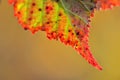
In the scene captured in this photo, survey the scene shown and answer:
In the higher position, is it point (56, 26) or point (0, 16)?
point (0, 16)

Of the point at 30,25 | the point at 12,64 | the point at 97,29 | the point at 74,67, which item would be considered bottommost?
the point at 30,25

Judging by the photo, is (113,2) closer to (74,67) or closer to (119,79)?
(119,79)

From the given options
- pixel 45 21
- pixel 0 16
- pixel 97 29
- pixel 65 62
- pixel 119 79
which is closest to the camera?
pixel 45 21

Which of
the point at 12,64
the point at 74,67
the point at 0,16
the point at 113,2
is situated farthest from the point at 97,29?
the point at 113,2

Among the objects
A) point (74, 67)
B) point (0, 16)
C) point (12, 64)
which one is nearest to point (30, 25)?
point (0, 16)

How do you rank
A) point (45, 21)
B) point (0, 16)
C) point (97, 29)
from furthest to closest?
point (97, 29) → point (0, 16) → point (45, 21)

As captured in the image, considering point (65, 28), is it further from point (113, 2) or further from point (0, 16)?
point (0, 16)

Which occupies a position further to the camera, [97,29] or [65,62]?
[65,62]
